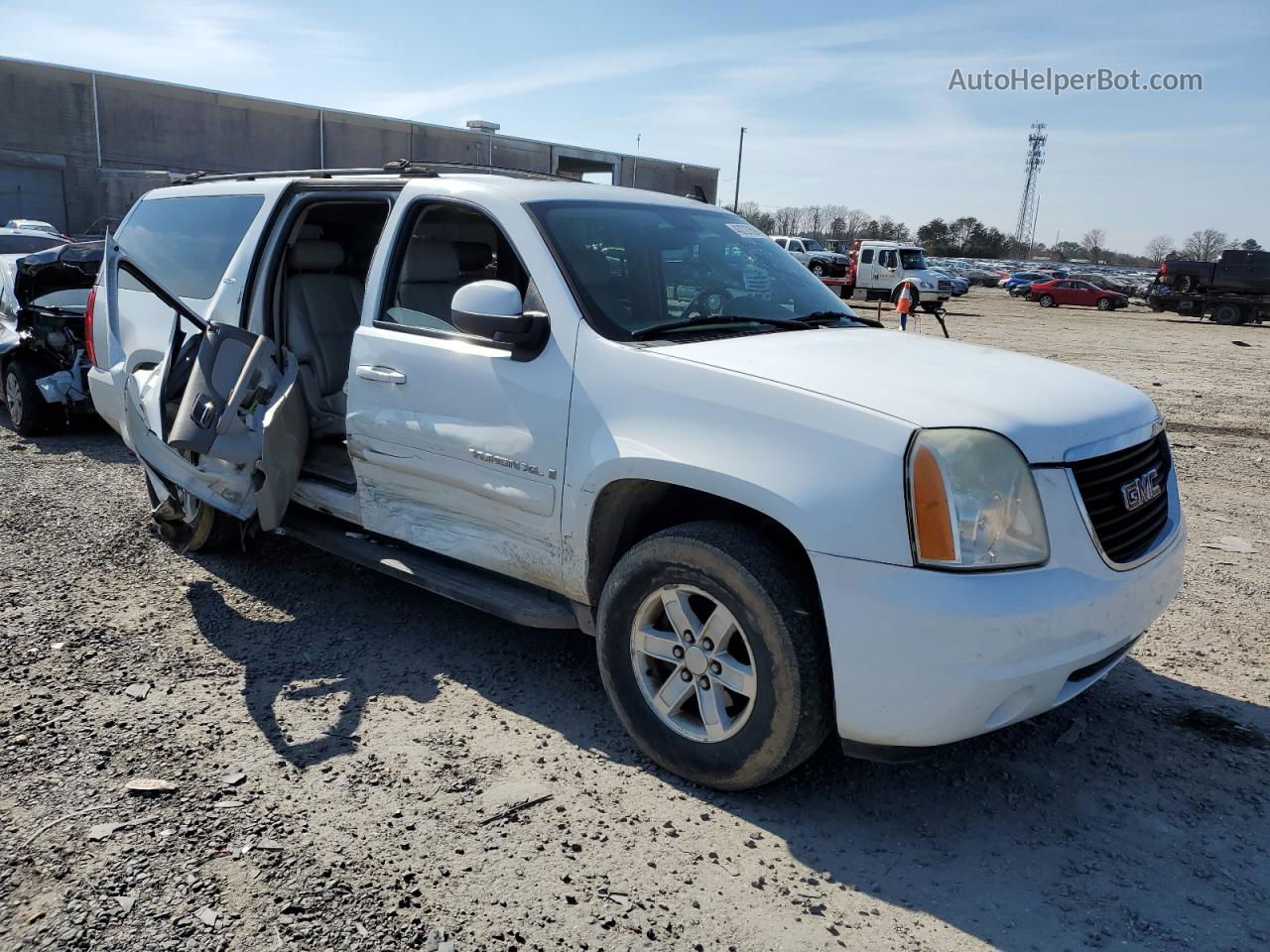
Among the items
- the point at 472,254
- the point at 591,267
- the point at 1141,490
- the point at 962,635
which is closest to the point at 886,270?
the point at 472,254

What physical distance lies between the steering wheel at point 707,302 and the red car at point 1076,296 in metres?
44.3

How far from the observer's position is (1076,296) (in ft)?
143

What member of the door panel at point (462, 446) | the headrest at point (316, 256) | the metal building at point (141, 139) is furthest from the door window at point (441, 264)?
the metal building at point (141, 139)

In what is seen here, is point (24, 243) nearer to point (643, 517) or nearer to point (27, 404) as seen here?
point (27, 404)

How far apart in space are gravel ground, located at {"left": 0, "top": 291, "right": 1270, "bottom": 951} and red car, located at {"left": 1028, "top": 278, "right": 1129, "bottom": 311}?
42.7 m

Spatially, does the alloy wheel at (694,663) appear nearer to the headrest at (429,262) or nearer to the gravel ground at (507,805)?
the gravel ground at (507,805)

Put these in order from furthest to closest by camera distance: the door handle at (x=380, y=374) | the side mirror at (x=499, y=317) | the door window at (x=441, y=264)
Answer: the door window at (x=441, y=264) → the door handle at (x=380, y=374) → the side mirror at (x=499, y=317)

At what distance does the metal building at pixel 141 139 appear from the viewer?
41.8 meters

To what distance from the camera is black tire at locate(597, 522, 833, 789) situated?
2.80 metres

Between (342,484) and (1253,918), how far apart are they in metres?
3.80

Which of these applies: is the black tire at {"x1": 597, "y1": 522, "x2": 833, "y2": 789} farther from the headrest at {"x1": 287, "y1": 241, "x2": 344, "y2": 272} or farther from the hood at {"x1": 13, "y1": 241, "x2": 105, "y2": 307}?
the hood at {"x1": 13, "y1": 241, "x2": 105, "y2": 307}

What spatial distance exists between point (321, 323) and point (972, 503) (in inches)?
154

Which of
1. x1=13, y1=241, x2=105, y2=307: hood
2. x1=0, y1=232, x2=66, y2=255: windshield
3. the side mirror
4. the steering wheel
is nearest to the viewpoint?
the side mirror

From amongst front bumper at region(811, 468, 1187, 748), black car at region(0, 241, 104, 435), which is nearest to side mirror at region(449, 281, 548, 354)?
front bumper at region(811, 468, 1187, 748)
